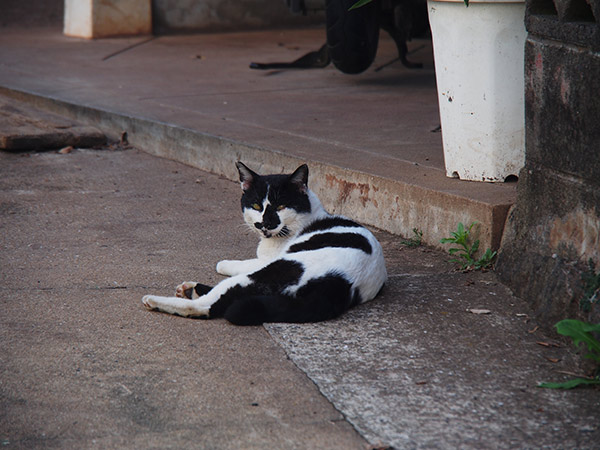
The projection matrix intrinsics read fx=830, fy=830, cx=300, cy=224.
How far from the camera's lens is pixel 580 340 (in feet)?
8.39

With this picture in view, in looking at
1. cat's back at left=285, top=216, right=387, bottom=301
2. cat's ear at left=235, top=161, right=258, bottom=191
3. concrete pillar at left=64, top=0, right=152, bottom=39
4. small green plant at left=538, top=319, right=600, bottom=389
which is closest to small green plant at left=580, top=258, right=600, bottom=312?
small green plant at left=538, top=319, right=600, bottom=389

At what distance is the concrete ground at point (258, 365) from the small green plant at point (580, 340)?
29 mm

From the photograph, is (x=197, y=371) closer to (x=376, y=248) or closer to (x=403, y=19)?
(x=376, y=248)

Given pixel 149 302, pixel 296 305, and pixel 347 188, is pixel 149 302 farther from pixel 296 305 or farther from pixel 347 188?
pixel 347 188

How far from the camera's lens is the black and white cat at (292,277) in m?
3.04

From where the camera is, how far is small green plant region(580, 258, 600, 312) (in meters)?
2.71

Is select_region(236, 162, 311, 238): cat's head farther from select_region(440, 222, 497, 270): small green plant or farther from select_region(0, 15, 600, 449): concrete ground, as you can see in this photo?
select_region(440, 222, 497, 270): small green plant

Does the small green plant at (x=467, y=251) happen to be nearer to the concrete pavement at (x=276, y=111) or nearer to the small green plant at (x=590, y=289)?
the concrete pavement at (x=276, y=111)

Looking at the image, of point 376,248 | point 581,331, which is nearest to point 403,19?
point 376,248

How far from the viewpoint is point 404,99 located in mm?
6652

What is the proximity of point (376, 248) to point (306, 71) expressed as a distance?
5109mm

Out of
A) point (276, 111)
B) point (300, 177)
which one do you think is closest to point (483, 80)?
point (300, 177)

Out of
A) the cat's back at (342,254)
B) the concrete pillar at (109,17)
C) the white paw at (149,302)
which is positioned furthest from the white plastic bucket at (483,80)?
the concrete pillar at (109,17)

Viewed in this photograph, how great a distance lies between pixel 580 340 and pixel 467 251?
117 cm
